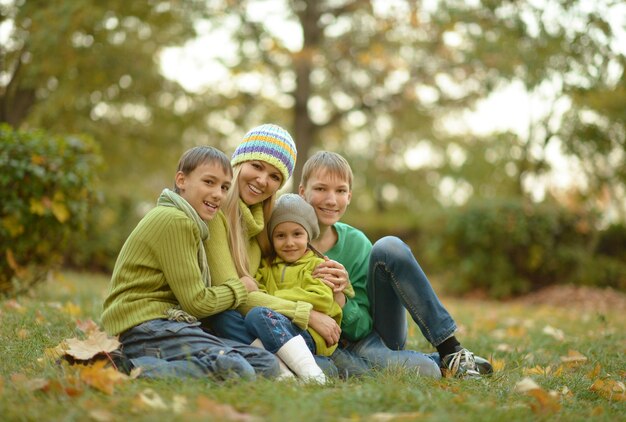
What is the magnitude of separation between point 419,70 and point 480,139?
6.98m

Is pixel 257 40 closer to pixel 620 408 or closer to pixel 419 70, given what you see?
pixel 419 70

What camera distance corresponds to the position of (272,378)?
9.09ft

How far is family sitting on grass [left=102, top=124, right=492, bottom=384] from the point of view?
9.41ft

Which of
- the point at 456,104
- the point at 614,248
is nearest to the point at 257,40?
the point at 456,104

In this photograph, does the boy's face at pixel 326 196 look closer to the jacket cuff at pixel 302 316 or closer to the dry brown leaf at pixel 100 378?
the jacket cuff at pixel 302 316

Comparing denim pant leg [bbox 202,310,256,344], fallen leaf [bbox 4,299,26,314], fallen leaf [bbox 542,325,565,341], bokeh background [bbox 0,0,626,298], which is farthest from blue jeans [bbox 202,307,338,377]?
bokeh background [bbox 0,0,626,298]

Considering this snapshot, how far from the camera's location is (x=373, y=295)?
3490mm

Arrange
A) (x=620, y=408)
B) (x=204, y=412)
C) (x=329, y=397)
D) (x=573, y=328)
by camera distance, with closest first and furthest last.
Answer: (x=204, y=412)
(x=329, y=397)
(x=620, y=408)
(x=573, y=328)

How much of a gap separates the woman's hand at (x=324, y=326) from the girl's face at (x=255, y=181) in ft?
2.20

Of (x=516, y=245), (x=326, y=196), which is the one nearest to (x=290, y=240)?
(x=326, y=196)

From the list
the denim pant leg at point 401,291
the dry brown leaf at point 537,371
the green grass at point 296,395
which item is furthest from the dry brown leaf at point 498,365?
the denim pant leg at point 401,291

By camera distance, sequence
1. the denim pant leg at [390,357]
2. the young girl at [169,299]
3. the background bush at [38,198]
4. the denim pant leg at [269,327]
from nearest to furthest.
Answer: the young girl at [169,299] → the denim pant leg at [269,327] → the denim pant leg at [390,357] → the background bush at [38,198]

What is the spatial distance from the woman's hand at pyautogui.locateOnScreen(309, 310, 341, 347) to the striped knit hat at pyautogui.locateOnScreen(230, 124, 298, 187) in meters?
0.79

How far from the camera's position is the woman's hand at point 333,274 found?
3.27m
